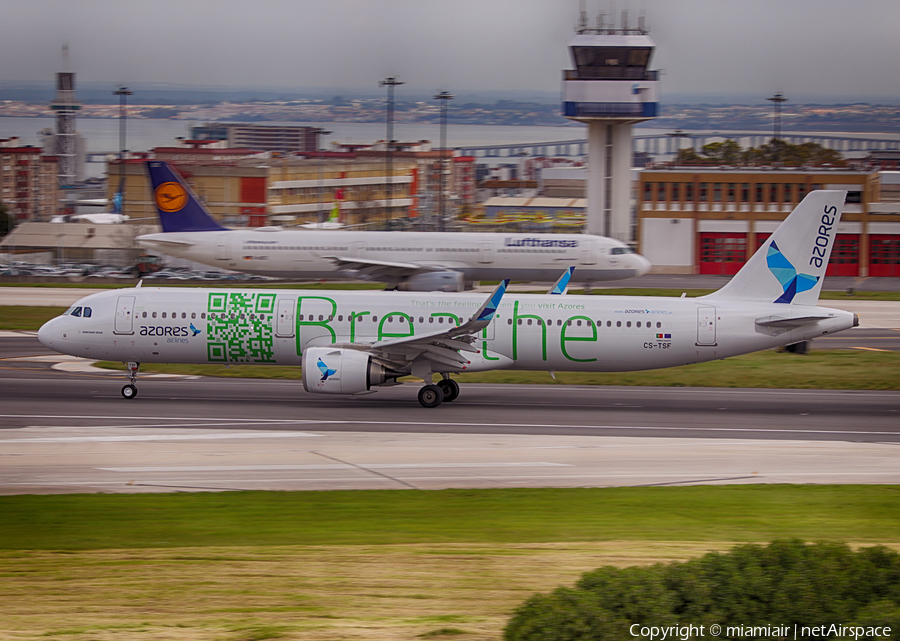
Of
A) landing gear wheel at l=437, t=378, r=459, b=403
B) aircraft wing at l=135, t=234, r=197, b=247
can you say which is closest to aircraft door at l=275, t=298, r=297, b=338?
landing gear wheel at l=437, t=378, r=459, b=403

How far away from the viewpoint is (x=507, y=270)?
5625cm

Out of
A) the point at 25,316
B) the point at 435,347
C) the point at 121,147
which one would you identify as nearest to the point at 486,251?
the point at 25,316

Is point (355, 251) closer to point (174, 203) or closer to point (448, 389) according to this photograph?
point (174, 203)

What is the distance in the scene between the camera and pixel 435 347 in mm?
28125

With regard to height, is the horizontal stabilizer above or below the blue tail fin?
below

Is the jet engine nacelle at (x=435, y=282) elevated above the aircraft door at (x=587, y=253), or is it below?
below

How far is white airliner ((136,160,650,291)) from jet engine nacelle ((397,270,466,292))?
6 cm

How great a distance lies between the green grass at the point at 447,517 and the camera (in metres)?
14.7

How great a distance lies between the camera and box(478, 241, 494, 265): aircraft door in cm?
5588

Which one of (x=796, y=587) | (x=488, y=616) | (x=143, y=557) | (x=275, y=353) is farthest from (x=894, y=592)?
(x=275, y=353)

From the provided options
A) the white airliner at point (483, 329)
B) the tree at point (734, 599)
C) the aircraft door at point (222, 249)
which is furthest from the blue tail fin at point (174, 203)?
the tree at point (734, 599)

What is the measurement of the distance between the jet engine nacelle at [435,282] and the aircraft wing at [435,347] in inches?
989

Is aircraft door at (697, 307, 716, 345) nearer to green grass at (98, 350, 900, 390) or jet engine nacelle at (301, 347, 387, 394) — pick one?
green grass at (98, 350, 900, 390)

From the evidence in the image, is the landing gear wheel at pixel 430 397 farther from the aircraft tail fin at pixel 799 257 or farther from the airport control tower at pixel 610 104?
the airport control tower at pixel 610 104
